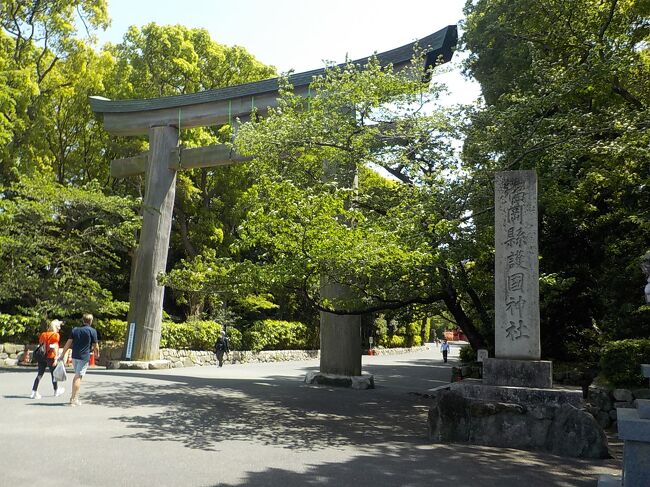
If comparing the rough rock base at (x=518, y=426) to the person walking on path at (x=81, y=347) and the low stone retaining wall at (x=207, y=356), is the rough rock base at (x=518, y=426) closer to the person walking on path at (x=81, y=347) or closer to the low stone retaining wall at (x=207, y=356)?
the person walking on path at (x=81, y=347)

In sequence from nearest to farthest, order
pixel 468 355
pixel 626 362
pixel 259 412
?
pixel 259 412
pixel 626 362
pixel 468 355

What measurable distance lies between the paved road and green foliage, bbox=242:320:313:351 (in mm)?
12943

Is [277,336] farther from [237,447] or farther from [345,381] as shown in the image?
[237,447]

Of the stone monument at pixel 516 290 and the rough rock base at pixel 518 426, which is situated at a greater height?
the stone monument at pixel 516 290

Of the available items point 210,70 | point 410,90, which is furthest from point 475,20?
point 210,70

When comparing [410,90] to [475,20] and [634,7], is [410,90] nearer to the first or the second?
[634,7]

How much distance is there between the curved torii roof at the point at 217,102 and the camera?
13818mm

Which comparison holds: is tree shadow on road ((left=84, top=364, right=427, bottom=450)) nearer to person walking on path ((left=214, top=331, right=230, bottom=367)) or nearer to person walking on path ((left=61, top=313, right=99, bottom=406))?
person walking on path ((left=61, top=313, right=99, bottom=406))

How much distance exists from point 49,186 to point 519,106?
44.9 feet

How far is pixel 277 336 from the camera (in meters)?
25.4

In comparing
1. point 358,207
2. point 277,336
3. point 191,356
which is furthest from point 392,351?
point 358,207

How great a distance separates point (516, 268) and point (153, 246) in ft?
40.3

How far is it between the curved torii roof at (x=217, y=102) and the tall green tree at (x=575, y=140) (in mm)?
2069

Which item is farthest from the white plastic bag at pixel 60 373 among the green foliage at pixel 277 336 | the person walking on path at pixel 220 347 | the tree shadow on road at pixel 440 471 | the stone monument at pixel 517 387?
the green foliage at pixel 277 336
